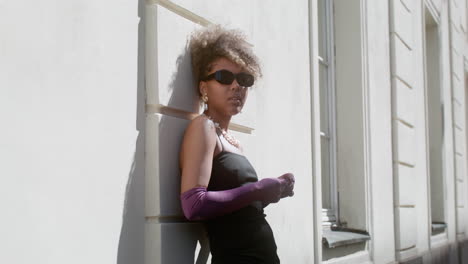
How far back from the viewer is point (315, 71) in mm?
4848

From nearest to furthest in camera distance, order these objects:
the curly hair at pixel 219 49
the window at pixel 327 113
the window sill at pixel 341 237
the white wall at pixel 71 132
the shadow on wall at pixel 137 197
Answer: the white wall at pixel 71 132 → the shadow on wall at pixel 137 197 → the curly hair at pixel 219 49 → the window sill at pixel 341 237 → the window at pixel 327 113

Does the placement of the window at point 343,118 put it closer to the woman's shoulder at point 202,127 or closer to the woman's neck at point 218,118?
the woman's neck at point 218,118

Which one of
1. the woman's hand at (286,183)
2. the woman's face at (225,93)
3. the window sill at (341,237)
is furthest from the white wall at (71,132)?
the window sill at (341,237)

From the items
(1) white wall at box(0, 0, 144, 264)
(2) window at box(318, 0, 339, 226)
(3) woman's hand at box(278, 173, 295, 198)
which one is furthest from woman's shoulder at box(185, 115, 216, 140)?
(2) window at box(318, 0, 339, 226)

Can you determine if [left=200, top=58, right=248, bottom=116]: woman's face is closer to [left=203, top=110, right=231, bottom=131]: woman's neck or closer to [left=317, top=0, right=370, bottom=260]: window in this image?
[left=203, top=110, right=231, bottom=131]: woman's neck

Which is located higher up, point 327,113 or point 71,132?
point 327,113

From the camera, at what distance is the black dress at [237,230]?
110 inches

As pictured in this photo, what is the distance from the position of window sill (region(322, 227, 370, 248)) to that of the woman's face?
2.16 metres

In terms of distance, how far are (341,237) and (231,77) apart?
8.79ft

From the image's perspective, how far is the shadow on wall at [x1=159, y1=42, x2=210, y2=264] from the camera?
286 centimetres

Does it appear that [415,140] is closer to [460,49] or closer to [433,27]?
[433,27]

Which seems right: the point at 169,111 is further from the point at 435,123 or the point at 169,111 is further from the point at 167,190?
the point at 435,123

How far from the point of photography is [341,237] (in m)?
5.27

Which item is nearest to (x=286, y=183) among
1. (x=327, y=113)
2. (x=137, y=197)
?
(x=137, y=197)
